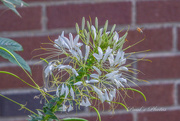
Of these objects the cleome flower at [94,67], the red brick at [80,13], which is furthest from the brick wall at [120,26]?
the cleome flower at [94,67]

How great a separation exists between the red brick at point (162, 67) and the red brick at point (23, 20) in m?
0.18

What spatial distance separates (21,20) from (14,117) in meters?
0.16

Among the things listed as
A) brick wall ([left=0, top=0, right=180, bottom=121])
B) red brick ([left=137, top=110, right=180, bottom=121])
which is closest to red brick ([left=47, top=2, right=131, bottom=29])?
brick wall ([left=0, top=0, right=180, bottom=121])

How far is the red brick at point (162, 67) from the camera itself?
0.48 meters

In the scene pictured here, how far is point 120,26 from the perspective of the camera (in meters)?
Result: 0.45

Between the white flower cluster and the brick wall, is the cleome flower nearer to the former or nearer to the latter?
the white flower cluster

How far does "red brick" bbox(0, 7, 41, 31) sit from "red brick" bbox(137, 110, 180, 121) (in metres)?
0.23

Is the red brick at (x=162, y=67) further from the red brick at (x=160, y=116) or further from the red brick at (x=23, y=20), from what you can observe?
the red brick at (x=23, y=20)

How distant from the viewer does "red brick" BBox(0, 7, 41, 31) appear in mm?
471

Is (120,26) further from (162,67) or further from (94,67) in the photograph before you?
(94,67)

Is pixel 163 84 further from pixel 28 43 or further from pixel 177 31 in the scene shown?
pixel 28 43

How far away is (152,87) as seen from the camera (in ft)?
1.60

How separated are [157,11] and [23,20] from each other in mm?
225

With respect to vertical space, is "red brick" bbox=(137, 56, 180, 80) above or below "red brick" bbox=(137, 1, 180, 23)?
below
